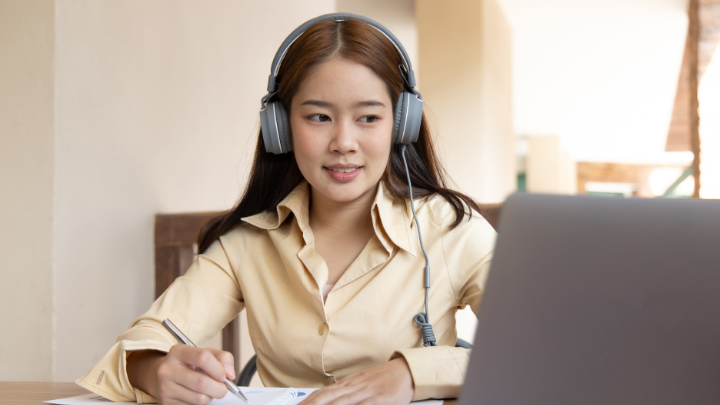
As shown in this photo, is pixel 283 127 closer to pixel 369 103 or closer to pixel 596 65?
pixel 369 103

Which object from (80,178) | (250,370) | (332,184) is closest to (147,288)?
(80,178)

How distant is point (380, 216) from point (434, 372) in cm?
39

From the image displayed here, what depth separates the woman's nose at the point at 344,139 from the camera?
3.47 ft

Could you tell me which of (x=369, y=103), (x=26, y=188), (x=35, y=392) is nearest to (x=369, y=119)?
(x=369, y=103)

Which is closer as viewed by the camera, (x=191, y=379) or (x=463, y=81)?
(x=191, y=379)

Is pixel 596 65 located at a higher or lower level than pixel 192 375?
higher

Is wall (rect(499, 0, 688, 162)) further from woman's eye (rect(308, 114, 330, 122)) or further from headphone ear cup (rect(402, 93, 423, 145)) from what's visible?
woman's eye (rect(308, 114, 330, 122))

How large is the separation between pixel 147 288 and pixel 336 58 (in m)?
1.03

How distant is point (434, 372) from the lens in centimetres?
81

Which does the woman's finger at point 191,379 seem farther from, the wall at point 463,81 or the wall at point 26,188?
the wall at point 463,81

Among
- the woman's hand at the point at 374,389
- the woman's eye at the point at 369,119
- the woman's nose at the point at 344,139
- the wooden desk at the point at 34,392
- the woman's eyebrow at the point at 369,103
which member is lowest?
the wooden desk at the point at 34,392

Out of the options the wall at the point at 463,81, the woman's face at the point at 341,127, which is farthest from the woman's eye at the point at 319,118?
the wall at the point at 463,81

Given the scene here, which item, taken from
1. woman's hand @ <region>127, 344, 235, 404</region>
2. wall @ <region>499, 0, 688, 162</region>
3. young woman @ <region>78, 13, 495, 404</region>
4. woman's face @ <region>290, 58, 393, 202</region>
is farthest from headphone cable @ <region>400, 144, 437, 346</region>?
wall @ <region>499, 0, 688, 162</region>

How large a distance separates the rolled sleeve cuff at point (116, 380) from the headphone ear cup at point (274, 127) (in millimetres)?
447
